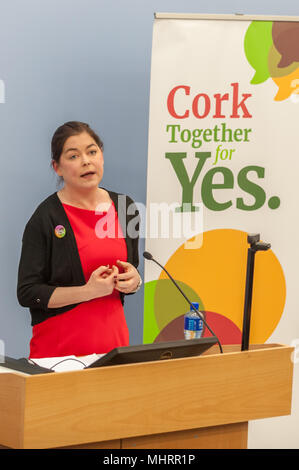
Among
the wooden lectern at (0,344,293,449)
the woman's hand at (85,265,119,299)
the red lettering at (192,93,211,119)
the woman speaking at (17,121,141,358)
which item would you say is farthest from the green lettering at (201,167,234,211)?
the wooden lectern at (0,344,293,449)

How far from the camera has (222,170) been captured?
300cm

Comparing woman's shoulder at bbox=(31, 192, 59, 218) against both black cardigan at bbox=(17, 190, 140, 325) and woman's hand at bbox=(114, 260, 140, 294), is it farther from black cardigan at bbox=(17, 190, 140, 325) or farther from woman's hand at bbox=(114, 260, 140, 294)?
woman's hand at bbox=(114, 260, 140, 294)

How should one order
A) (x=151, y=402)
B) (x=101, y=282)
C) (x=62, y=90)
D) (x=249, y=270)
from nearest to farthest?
(x=151, y=402) < (x=249, y=270) < (x=101, y=282) < (x=62, y=90)

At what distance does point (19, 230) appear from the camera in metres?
Result: 3.42

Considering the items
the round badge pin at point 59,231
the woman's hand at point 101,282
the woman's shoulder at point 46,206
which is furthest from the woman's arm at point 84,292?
the woman's shoulder at point 46,206

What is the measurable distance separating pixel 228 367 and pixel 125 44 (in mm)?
2102

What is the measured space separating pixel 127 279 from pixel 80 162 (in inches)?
20.5

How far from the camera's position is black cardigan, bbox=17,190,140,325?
2543 millimetres

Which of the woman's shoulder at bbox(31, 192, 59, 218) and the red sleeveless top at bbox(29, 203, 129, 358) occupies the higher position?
the woman's shoulder at bbox(31, 192, 59, 218)

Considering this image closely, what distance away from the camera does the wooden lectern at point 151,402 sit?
63.7 inches

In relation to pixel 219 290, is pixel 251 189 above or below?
above

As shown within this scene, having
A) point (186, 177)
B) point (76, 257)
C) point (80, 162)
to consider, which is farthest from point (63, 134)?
point (186, 177)

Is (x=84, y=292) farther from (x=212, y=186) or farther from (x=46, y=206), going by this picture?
(x=212, y=186)
